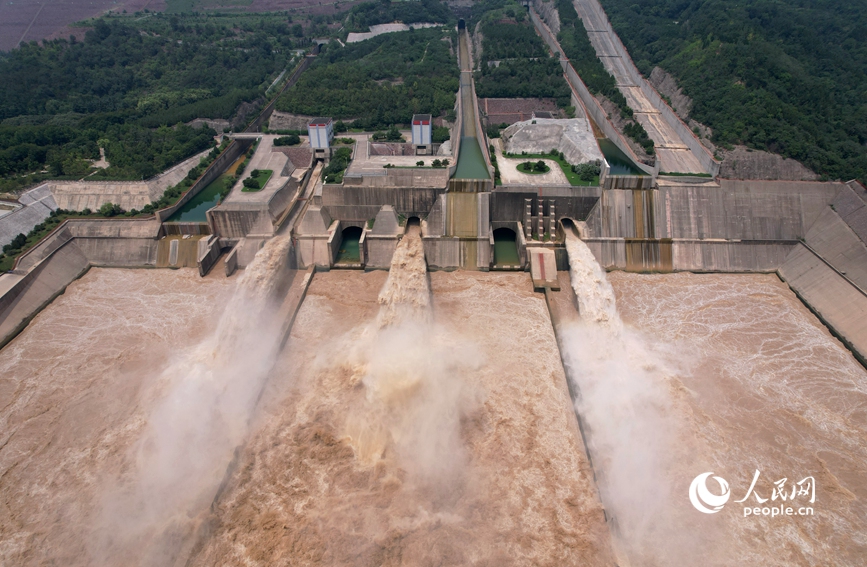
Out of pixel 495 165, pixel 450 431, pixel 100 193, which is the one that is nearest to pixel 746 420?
pixel 450 431

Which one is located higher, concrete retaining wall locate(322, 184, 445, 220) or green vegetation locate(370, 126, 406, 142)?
green vegetation locate(370, 126, 406, 142)

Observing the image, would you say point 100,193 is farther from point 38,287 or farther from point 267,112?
point 267,112

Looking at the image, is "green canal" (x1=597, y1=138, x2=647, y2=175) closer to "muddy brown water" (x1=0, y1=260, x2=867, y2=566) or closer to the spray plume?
"muddy brown water" (x1=0, y1=260, x2=867, y2=566)

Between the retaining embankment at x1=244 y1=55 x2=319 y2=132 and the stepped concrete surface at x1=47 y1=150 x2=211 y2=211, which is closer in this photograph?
the stepped concrete surface at x1=47 y1=150 x2=211 y2=211

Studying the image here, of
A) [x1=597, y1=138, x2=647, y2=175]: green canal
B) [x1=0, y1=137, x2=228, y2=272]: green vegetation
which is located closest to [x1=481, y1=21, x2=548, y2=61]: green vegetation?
[x1=597, y1=138, x2=647, y2=175]: green canal

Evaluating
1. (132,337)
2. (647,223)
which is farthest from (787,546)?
(132,337)

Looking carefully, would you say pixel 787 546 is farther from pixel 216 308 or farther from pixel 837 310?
pixel 216 308
